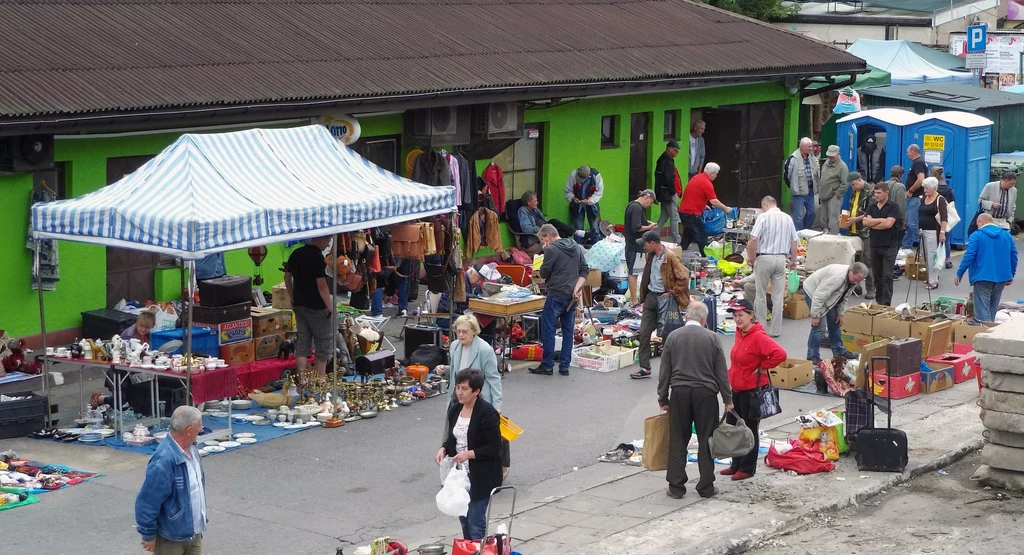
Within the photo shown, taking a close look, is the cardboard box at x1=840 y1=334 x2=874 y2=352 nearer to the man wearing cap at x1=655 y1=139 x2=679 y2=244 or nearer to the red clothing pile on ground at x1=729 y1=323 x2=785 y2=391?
the red clothing pile on ground at x1=729 y1=323 x2=785 y2=391

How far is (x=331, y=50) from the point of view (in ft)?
61.2

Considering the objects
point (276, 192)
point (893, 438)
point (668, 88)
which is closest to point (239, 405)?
point (276, 192)

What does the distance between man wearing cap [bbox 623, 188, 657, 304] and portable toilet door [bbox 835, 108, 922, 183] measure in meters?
7.41

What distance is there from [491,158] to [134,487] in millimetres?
10739

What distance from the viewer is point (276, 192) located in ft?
43.4

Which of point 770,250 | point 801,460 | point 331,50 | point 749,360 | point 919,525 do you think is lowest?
point 919,525

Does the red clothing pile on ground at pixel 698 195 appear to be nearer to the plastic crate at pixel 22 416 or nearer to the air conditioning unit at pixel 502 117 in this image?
the air conditioning unit at pixel 502 117

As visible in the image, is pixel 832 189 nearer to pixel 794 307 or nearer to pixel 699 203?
pixel 699 203

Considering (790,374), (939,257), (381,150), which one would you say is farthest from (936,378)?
(381,150)

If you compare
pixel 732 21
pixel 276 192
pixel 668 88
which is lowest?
pixel 276 192

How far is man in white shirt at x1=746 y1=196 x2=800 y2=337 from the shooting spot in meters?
17.2

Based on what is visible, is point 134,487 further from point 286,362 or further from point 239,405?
point 286,362

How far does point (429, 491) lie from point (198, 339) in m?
3.78

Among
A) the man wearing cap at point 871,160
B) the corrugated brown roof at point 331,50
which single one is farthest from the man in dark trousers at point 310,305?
the man wearing cap at point 871,160
